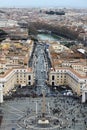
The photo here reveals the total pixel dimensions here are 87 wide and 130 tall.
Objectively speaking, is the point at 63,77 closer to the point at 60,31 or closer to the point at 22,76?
the point at 22,76

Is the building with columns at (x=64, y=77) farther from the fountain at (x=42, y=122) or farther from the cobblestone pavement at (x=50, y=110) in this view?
the fountain at (x=42, y=122)

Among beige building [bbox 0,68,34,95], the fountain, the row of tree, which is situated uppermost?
the fountain

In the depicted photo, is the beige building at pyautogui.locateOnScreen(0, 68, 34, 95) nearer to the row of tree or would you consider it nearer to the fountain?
the fountain

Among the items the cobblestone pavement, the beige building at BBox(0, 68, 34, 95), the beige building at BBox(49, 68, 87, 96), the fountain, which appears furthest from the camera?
the beige building at BBox(0, 68, 34, 95)

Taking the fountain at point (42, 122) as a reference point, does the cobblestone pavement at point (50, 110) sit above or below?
below

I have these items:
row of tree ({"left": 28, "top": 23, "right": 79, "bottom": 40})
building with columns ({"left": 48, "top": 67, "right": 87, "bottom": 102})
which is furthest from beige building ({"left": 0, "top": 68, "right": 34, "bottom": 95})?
row of tree ({"left": 28, "top": 23, "right": 79, "bottom": 40})

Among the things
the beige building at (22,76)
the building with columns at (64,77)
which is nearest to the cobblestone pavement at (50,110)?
the building with columns at (64,77)

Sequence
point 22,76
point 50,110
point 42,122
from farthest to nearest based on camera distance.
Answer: point 22,76 < point 50,110 < point 42,122

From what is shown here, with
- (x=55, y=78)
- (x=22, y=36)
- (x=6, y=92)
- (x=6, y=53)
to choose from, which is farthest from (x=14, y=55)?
(x=22, y=36)

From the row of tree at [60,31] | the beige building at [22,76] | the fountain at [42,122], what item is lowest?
the row of tree at [60,31]

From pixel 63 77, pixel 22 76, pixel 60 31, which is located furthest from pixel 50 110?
pixel 60 31

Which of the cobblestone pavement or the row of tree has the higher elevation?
the cobblestone pavement
